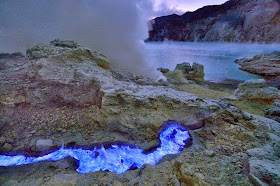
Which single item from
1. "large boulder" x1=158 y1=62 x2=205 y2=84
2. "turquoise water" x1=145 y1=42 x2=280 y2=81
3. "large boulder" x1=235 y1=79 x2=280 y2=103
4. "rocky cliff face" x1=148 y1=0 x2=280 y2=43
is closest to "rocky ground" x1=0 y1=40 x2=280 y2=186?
"large boulder" x1=235 y1=79 x2=280 y2=103

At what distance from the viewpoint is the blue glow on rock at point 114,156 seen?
3.01m

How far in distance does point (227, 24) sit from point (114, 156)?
7508cm

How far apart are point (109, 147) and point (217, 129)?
2.48m

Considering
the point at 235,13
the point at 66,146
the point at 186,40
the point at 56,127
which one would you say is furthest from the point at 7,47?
the point at 186,40

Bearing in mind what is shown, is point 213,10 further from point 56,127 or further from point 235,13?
point 56,127

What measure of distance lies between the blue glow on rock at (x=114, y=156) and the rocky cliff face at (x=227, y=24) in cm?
5944

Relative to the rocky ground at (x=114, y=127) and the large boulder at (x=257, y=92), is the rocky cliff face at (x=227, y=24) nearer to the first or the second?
the large boulder at (x=257, y=92)

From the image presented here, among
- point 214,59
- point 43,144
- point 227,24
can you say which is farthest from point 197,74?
point 227,24

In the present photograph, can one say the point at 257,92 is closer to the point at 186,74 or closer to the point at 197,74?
the point at 197,74

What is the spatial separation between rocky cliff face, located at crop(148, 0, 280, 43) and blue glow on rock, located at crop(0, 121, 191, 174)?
5944 centimetres

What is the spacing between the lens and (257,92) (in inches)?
256

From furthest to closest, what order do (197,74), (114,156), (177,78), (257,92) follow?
(197,74) < (177,78) < (257,92) < (114,156)

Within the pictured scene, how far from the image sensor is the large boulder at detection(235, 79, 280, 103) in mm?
6234

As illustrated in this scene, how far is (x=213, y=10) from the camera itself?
7512 centimetres
